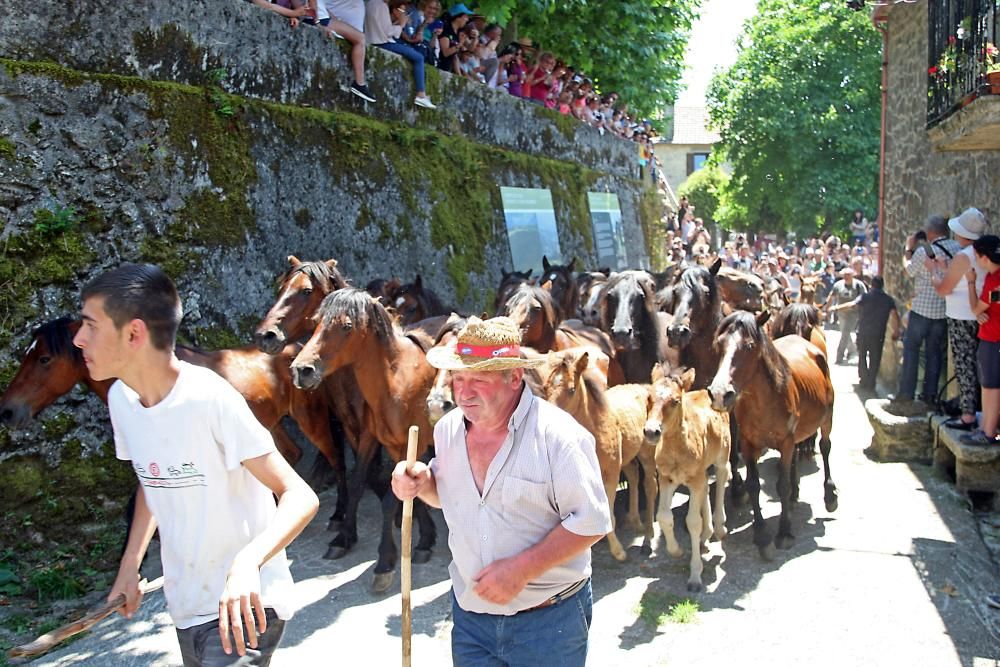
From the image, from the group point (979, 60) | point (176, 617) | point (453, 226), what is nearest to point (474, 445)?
point (176, 617)

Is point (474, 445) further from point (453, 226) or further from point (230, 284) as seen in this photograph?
point (453, 226)

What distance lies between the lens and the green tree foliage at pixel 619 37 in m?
18.0

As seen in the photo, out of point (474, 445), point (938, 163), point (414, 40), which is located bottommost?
point (474, 445)

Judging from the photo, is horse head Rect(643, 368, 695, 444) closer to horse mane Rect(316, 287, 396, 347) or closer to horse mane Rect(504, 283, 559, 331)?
horse mane Rect(504, 283, 559, 331)

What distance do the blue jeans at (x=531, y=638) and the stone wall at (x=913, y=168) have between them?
7.84 m

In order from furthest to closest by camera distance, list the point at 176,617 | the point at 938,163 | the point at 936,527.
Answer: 1. the point at 938,163
2. the point at 936,527
3. the point at 176,617

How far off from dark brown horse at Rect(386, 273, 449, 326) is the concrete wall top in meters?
2.46

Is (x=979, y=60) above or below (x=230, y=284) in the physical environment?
above

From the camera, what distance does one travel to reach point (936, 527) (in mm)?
7176

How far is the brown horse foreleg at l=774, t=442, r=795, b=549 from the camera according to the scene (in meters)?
6.88

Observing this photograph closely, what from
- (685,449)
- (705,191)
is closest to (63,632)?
(685,449)

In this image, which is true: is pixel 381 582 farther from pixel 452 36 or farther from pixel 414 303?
pixel 452 36

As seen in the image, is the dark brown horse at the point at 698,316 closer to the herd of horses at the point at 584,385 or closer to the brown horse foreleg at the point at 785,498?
the herd of horses at the point at 584,385

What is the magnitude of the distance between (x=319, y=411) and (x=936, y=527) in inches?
211
